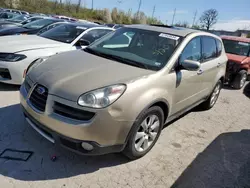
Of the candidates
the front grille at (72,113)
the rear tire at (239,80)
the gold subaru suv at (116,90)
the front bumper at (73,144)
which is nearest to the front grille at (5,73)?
the gold subaru suv at (116,90)

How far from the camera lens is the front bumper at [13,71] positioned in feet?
14.3

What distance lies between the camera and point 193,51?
358 cm

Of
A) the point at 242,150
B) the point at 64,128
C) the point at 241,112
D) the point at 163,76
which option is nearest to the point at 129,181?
the point at 64,128

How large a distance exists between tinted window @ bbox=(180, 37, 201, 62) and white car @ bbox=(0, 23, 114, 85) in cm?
285

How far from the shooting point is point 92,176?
2.55 m

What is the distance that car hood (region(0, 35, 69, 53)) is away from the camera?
179 inches

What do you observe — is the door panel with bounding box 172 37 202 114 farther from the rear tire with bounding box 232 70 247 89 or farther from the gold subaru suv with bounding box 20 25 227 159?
the rear tire with bounding box 232 70 247 89

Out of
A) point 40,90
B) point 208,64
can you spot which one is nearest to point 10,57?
point 40,90

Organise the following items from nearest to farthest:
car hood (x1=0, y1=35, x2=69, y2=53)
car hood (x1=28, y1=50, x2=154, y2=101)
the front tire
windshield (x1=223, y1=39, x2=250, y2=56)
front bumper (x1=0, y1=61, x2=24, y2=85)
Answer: car hood (x1=28, y1=50, x2=154, y2=101) → the front tire → front bumper (x1=0, y1=61, x2=24, y2=85) → car hood (x1=0, y1=35, x2=69, y2=53) → windshield (x1=223, y1=39, x2=250, y2=56)

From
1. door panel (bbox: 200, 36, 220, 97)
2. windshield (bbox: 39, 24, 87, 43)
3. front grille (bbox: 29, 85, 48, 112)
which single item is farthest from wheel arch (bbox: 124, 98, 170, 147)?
windshield (bbox: 39, 24, 87, 43)

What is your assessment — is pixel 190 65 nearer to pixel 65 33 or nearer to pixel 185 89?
pixel 185 89

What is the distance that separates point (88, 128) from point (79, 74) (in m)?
0.72

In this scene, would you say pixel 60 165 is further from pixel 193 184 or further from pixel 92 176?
pixel 193 184

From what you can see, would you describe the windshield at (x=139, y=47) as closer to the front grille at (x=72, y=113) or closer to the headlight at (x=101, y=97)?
the headlight at (x=101, y=97)
